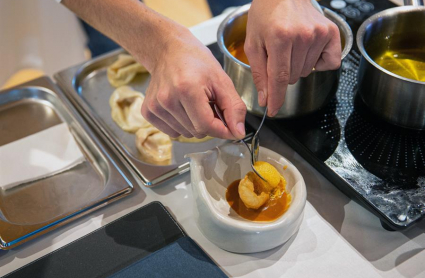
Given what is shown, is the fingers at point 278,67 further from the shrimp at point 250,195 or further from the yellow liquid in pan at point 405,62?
the yellow liquid in pan at point 405,62

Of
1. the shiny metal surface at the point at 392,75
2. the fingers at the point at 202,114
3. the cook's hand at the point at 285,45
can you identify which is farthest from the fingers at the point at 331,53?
the fingers at the point at 202,114

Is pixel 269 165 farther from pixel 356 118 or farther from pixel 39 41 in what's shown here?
pixel 39 41

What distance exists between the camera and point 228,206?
0.85 meters

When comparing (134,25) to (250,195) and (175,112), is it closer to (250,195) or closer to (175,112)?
(175,112)

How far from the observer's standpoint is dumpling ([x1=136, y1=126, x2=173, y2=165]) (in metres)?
1.03

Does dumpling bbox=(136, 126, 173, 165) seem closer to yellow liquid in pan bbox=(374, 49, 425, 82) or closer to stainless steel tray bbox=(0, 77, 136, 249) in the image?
stainless steel tray bbox=(0, 77, 136, 249)

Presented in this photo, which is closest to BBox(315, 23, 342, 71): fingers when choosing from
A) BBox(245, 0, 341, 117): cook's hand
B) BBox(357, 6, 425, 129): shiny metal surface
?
BBox(245, 0, 341, 117): cook's hand

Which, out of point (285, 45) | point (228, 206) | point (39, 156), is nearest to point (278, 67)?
point (285, 45)

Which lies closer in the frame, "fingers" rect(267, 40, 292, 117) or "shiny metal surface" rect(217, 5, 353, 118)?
"fingers" rect(267, 40, 292, 117)

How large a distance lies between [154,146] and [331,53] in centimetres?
45

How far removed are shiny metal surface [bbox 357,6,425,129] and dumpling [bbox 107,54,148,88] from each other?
583mm

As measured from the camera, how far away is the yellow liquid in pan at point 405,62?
39.4 inches

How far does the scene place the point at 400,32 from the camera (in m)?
1.05

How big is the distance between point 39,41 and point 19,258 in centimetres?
129
